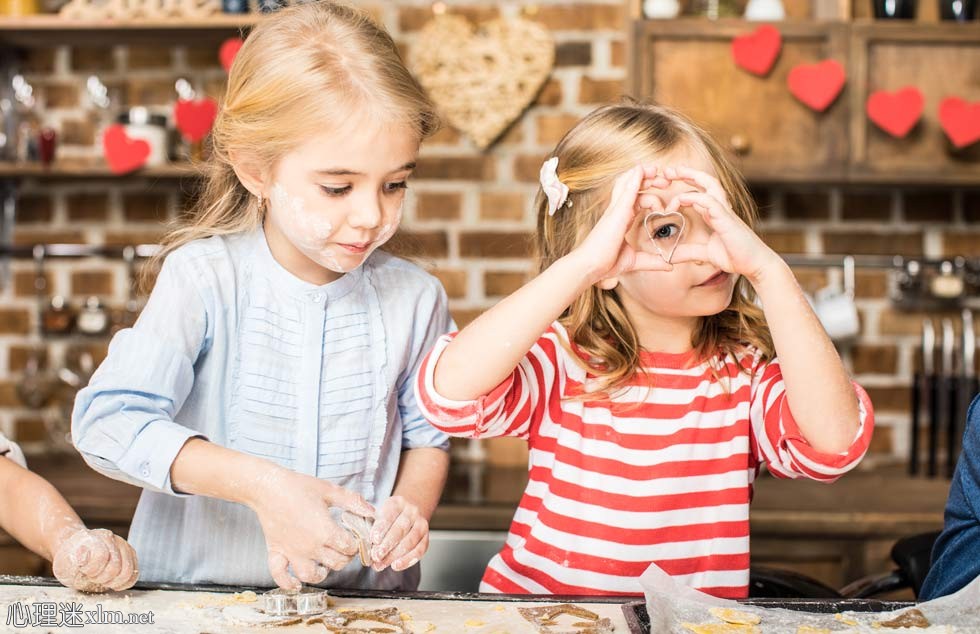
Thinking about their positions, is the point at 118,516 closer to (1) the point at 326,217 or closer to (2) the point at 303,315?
(2) the point at 303,315

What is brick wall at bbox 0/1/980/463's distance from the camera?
88.6 inches

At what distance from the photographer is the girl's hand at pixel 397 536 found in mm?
965

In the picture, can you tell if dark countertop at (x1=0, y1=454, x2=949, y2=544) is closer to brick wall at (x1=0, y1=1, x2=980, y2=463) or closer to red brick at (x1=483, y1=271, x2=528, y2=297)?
brick wall at (x1=0, y1=1, x2=980, y2=463)

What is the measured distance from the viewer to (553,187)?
1.19m

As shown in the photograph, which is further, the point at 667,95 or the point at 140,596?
the point at 667,95

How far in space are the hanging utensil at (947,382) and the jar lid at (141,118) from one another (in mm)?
1687

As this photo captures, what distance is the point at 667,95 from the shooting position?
2029 millimetres

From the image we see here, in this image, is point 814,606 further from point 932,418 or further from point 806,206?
point 806,206

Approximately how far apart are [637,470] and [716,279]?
9.1 inches

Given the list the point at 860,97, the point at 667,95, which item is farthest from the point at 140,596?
the point at 860,97

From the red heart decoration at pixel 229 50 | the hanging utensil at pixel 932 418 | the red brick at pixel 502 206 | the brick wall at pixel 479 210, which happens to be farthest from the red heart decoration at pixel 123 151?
the hanging utensil at pixel 932 418

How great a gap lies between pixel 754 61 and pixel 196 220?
122cm

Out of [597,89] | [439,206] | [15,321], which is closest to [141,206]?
[15,321]

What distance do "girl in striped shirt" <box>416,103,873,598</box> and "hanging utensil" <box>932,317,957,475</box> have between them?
1069 mm
